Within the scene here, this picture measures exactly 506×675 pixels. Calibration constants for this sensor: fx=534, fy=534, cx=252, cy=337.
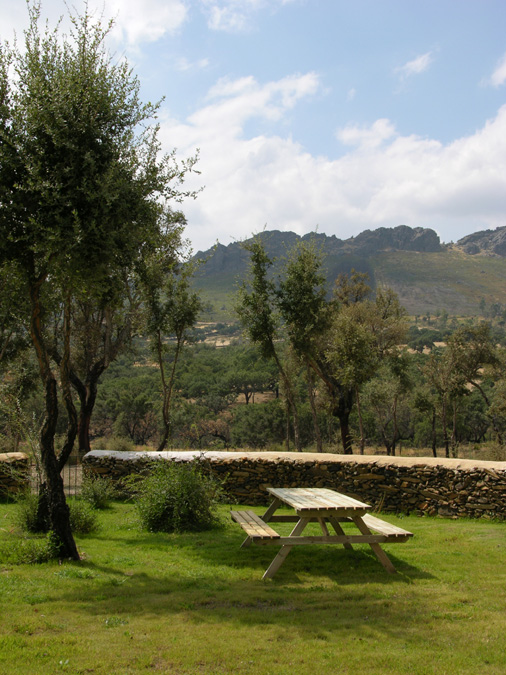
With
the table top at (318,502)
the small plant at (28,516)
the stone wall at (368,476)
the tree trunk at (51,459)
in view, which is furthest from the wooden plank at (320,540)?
the stone wall at (368,476)

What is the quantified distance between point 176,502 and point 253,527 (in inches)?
91.8

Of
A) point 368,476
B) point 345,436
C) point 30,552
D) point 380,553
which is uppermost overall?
point 30,552

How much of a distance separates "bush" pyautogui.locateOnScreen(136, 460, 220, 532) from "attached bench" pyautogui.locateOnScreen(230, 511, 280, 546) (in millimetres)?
1065

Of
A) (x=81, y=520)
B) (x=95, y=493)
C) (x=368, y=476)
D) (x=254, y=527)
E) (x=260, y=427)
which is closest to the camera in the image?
(x=254, y=527)

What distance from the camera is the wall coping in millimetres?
9930

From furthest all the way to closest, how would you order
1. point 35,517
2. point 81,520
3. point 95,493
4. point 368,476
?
point 368,476
point 95,493
point 81,520
point 35,517

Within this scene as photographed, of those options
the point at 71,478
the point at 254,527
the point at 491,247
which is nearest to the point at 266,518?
the point at 254,527

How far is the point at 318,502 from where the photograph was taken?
651 cm

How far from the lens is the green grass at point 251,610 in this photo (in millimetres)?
3965

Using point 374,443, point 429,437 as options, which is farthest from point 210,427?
point 429,437

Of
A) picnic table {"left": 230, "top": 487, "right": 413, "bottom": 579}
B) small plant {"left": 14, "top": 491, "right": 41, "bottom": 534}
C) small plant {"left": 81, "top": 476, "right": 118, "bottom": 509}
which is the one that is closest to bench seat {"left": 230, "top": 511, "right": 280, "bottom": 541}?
picnic table {"left": 230, "top": 487, "right": 413, "bottom": 579}

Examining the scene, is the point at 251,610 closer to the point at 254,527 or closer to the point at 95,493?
the point at 254,527

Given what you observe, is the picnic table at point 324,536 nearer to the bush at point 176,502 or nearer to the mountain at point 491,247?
the bush at point 176,502

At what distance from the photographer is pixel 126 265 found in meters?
7.80
